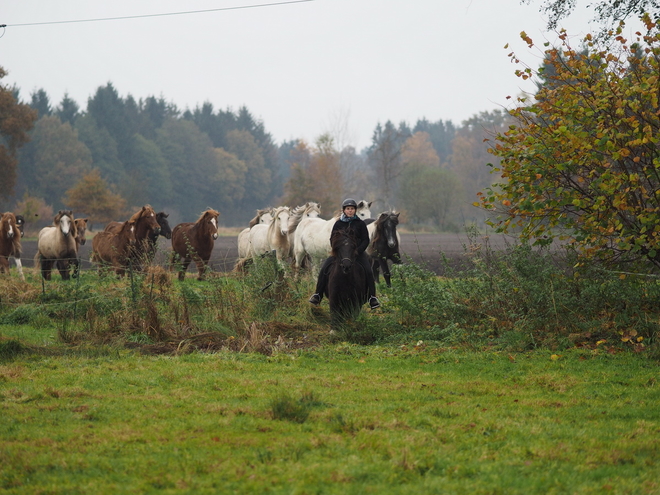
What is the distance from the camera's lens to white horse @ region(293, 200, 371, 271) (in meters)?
16.6

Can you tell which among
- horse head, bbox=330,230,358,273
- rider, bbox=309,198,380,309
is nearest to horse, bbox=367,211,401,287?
rider, bbox=309,198,380,309

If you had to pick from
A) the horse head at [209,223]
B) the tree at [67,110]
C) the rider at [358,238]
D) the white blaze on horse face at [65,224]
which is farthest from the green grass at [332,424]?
the tree at [67,110]

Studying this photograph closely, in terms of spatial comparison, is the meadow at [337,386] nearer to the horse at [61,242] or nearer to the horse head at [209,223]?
the horse at [61,242]

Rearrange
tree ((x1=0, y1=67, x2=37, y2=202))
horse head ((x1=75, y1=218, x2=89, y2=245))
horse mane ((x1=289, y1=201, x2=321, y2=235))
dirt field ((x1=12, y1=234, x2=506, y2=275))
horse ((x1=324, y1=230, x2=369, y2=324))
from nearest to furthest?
horse ((x1=324, y1=230, x2=369, y2=324)) → dirt field ((x1=12, y1=234, x2=506, y2=275)) → horse mane ((x1=289, y1=201, x2=321, y2=235)) → horse head ((x1=75, y1=218, x2=89, y2=245)) → tree ((x1=0, y1=67, x2=37, y2=202))

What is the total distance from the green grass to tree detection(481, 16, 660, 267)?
5.89ft

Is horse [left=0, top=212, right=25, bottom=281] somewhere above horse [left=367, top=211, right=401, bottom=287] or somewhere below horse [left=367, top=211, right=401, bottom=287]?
above

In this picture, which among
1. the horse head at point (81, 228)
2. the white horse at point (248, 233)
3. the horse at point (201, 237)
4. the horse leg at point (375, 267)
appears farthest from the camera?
the horse head at point (81, 228)

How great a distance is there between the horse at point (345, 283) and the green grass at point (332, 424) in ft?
5.74

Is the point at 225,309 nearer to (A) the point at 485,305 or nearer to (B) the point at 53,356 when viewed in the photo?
(B) the point at 53,356

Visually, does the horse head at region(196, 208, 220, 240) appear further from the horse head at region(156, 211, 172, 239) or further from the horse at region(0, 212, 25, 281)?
the horse at region(0, 212, 25, 281)

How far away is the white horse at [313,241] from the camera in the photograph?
1664 cm

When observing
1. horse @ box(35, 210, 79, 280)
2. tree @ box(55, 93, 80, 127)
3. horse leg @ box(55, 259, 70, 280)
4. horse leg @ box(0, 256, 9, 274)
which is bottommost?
horse leg @ box(55, 259, 70, 280)

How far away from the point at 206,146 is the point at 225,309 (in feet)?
287

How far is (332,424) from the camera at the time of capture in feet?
20.5
